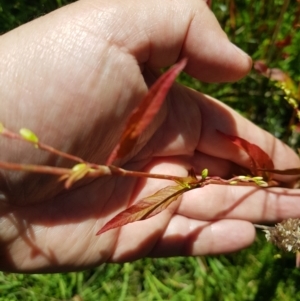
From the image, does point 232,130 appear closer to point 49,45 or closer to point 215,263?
point 215,263

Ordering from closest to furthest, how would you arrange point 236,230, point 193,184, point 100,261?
point 193,184 → point 100,261 → point 236,230

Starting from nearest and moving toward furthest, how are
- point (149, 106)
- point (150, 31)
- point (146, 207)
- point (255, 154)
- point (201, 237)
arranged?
1. point (149, 106)
2. point (146, 207)
3. point (150, 31)
4. point (255, 154)
5. point (201, 237)

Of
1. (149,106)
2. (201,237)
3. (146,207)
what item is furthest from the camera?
(201,237)

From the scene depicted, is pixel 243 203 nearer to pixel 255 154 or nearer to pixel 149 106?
pixel 255 154

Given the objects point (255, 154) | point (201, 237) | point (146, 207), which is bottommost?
point (201, 237)

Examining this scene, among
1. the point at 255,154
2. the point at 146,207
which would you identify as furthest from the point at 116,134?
the point at 255,154

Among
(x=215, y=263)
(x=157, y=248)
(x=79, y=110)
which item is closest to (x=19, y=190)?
(x=79, y=110)

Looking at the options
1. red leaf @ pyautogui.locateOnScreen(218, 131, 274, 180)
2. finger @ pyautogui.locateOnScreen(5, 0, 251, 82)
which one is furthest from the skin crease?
red leaf @ pyautogui.locateOnScreen(218, 131, 274, 180)
